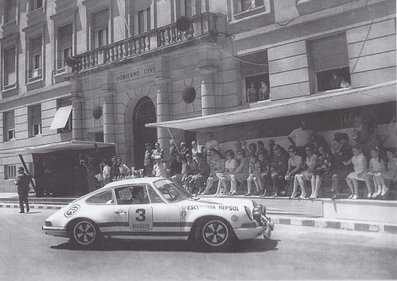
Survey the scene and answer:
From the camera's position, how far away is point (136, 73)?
1866 centimetres

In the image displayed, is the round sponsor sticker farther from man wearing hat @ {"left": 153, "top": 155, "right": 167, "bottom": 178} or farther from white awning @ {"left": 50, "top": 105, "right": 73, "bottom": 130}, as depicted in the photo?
white awning @ {"left": 50, "top": 105, "right": 73, "bottom": 130}

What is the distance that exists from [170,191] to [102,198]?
1404 millimetres

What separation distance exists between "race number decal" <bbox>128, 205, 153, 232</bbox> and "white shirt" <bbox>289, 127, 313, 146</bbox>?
7.06 meters

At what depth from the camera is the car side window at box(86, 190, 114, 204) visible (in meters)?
7.80

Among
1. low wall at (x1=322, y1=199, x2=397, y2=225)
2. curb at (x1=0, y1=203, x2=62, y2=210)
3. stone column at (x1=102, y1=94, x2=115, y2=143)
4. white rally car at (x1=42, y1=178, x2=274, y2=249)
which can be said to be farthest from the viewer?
stone column at (x1=102, y1=94, x2=115, y2=143)

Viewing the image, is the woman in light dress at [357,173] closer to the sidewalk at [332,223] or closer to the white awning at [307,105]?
the sidewalk at [332,223]

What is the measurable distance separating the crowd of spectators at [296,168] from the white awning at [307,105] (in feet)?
2.18

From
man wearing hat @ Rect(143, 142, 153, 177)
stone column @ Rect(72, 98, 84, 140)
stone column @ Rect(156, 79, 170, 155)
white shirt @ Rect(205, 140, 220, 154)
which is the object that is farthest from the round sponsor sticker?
stone column @ Rect(72, 98, 84, 140)

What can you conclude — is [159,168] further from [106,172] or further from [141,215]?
[141,215]

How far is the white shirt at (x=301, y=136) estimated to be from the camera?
12.8 meters

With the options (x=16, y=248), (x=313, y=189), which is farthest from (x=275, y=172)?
(x=16, y=248)

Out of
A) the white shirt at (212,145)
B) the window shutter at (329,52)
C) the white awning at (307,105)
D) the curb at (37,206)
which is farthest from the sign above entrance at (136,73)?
the window shutter at (329,52)

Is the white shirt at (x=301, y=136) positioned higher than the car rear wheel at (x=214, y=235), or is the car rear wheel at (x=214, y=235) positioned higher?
the white shirt at (x=301, y=136)

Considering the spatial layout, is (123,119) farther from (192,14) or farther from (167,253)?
(167,253)
